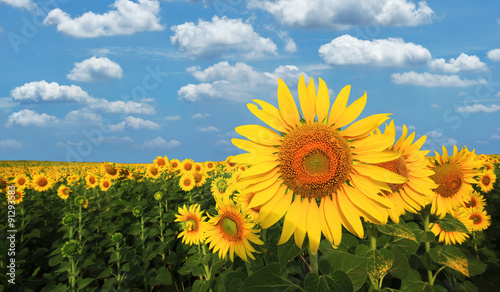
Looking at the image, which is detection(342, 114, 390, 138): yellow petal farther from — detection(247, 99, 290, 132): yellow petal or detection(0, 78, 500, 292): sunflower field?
detection(247, 99, 290, 132): yellow petal

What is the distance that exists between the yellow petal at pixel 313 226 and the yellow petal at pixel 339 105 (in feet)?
1.49

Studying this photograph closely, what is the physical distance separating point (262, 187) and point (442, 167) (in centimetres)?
245

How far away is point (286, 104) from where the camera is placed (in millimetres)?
1903

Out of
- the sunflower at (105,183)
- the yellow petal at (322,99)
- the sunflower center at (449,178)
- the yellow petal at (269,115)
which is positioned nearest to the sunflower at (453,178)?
the sunflower center at (449,178)

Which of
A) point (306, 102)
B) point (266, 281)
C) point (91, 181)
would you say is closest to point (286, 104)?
point (306, 102)

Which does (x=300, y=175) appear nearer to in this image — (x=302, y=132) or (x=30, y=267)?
(x=302, y=132)

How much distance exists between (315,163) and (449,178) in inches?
89.8

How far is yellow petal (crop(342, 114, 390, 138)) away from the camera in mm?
1806

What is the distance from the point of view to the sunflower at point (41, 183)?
10.4 m

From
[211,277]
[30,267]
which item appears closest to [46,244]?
[30,267]

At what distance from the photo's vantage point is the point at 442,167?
3553 mm

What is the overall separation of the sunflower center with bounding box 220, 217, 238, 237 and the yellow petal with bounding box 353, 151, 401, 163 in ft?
6.05

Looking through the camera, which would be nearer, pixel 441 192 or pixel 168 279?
pixel 441 192

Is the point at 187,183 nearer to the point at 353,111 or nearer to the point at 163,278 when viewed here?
the point at 163,278
